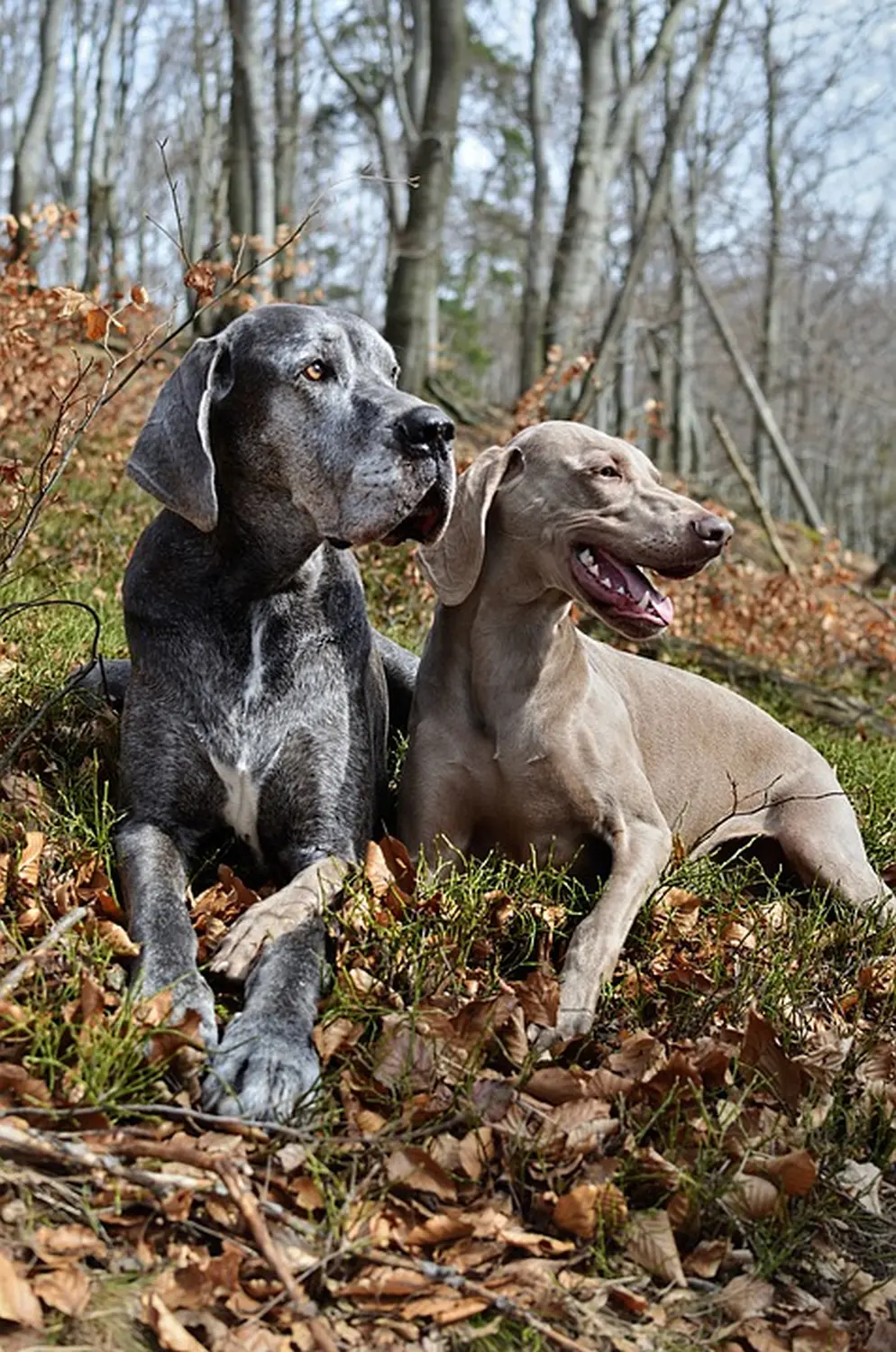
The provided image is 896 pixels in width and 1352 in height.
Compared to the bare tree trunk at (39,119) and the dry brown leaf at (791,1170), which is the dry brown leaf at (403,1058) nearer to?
the dry brown leaf at (791,1170)

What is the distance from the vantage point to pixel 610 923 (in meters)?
3.50

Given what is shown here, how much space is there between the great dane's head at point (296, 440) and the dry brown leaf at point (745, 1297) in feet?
6.61

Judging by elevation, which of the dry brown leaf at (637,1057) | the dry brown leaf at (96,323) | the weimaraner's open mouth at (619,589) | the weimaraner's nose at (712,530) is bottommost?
the dry brown leaf at (637,1057)

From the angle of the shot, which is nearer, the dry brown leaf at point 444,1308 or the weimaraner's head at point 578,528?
the dry brown leaf at point 444,1308

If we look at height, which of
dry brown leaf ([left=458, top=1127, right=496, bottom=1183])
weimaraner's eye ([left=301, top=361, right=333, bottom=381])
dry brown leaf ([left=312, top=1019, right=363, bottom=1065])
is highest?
weimaraner's eye ([left=301, top=361, right=333, bottom=381])

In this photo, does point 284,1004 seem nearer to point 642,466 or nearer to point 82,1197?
point 82,1197

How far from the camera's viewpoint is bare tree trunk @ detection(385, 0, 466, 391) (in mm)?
10039

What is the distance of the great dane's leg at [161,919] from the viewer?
296 cm

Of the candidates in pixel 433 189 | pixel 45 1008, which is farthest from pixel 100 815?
pixel 433 189

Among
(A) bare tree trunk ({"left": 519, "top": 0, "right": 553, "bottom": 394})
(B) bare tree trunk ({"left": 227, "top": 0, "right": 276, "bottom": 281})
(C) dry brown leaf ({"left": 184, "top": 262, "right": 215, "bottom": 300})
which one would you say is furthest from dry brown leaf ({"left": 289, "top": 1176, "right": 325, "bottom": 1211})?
(A) bare tree trunk ({"left": 519, "top": 0, "right": 553, "bottom": 394})

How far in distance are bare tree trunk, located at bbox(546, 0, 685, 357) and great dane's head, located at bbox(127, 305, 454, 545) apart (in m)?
7.82

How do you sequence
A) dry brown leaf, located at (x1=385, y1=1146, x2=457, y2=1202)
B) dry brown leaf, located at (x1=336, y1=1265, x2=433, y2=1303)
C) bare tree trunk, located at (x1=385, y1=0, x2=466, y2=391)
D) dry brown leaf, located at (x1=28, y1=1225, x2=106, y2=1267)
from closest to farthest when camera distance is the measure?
1. dry brown leaf, located at (x1=28, y1=1225, x2=106, y2=1267)
2. dry brown leaf, located at (x1=336, y1=1265, x2=433, y2=1303)
3. dry brown leaf, located at (x1=385, y1=1146, x2=457, y2=1202)
4. bare tree trunk, located at (x1=385, y1=0, x2=466, y2=391)

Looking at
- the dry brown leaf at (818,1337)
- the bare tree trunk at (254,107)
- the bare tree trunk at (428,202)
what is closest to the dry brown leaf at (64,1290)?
the dry brown leaf at (818,1337)

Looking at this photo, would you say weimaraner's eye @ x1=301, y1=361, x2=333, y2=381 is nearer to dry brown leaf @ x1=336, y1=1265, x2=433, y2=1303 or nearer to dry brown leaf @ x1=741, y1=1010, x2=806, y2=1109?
dry brown leaf @ x1=741, y1=1010, x2=806, y2=1109
